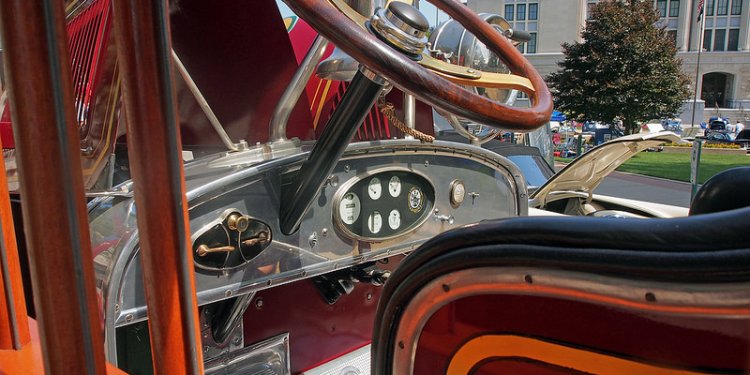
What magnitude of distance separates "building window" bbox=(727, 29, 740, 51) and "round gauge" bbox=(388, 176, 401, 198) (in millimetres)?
45881

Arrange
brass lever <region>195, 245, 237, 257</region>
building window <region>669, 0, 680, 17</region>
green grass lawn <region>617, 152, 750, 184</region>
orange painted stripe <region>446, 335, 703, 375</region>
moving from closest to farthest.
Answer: orange painted stripe <region>446, 335, 703, 375</region>, brass lever <region>195, 245, 237, 257</region>, green grass lawn <region>617, 152, 750, 184</region>, building window <region>669, 0, 680, 17</region>

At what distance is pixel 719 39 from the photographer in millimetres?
39406

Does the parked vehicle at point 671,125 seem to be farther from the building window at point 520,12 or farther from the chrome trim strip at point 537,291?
the chrome trim strip at point 537,291

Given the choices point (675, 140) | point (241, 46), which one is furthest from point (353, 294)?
point (675, 140)

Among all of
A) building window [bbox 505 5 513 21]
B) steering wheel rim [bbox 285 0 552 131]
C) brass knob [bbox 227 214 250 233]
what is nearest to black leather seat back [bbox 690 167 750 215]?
steering wheel rim [bbox 285 0 552 131]

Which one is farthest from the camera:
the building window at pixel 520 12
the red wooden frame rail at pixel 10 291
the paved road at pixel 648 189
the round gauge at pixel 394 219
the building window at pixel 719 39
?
the building window at pixel 719 39

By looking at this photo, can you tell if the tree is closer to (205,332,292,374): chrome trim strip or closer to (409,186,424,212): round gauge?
(409,186,424,212): round gauge

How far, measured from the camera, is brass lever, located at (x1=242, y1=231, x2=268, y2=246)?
1.35 m

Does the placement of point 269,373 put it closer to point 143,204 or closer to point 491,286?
point 491,286

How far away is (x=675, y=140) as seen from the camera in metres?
3.35

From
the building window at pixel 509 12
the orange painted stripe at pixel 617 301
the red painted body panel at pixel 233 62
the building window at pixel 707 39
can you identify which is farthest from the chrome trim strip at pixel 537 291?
the building window at pixel 707 39

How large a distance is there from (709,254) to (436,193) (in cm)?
133

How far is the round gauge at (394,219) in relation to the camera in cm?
174

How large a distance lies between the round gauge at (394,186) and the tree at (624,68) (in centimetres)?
1870
